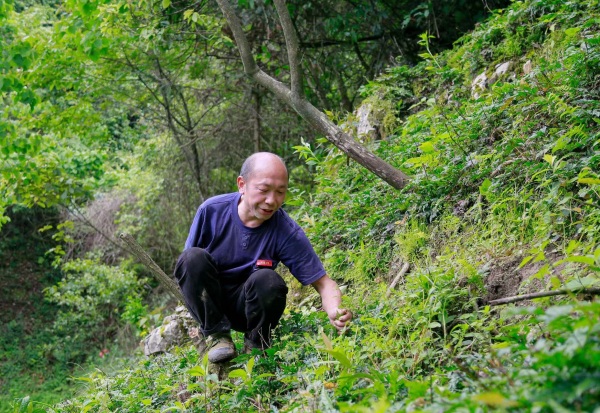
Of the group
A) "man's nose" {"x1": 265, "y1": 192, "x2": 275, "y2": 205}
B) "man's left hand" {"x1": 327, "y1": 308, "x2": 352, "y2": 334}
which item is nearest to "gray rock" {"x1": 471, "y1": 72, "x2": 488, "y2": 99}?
"man's nose" {"x1": 265, "y1": 192, "x2": 275, "y2": 205}

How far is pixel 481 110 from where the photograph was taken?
4.58 m

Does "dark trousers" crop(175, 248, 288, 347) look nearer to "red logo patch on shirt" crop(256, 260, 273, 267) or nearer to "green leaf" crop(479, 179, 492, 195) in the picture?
"red logo patch on shirt" crop(256, 260, 273, 267)

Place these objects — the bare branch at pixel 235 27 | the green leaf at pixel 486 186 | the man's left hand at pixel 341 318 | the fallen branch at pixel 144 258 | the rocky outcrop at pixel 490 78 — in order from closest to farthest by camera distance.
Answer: the man's left hand at pixel 341 318 → the green leaf at pixel 486 186 → the fallen branch at pixel 144 258 → the bare branch at pixel 235 27 → the rocky outcrop at pixel 490 78

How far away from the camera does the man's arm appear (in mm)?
3268

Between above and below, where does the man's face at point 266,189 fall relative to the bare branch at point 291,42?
below

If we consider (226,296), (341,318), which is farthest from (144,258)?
(341,318)

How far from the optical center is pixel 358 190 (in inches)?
230

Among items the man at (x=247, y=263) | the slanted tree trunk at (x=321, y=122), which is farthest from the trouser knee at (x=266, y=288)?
the slanted tree trunk at (x=321, y=122)

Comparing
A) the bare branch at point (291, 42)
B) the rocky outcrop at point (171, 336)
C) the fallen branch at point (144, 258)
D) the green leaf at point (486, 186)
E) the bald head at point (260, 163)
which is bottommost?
the rocky outcrop at point (171, 336)

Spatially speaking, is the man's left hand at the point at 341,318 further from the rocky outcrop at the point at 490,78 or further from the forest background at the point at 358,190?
the rocky outcrop at the point at 490,78

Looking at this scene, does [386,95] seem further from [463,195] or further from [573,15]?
[463,195]

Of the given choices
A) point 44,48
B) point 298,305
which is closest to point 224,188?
point 44,48

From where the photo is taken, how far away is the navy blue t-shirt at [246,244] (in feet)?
11.8

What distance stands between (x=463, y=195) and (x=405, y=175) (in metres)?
0.54
